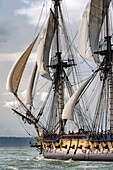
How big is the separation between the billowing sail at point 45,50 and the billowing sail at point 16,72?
1.19 metres

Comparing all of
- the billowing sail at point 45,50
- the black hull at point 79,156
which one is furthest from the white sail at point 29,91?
the black hull at point 79,156

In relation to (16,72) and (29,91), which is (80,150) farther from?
(16,72)

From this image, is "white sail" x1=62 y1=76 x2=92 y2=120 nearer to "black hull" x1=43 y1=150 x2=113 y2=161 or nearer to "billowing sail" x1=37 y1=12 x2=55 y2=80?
"black hull" x1=43 y1=150 x2=113 y2=161

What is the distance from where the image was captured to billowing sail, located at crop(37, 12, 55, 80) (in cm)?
5522

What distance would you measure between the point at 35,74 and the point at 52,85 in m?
2.08

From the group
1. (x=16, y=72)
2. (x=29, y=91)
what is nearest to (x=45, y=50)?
(x=16, y=72)

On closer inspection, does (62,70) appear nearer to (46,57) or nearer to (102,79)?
(46,57)

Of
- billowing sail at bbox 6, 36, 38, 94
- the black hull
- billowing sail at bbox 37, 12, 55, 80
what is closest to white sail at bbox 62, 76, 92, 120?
the black hull

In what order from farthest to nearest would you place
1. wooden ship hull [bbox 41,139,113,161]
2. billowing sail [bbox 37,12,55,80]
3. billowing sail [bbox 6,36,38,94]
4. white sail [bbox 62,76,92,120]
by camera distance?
billowing sail [bbox 6,36,38,94], billowing sail [bbox 37,12,55,80], white sail [bbox 62,76,92,120], wooden ship hull [bbox 41,139,113,161]

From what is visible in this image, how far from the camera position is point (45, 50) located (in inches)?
2194

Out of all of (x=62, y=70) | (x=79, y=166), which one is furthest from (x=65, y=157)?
(x=62, y=70)

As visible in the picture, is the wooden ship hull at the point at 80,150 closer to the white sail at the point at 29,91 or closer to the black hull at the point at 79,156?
the black hull at the point at 79,156

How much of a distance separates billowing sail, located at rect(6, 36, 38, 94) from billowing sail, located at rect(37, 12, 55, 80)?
1.19 metres

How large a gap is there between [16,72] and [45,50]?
3646 mm
